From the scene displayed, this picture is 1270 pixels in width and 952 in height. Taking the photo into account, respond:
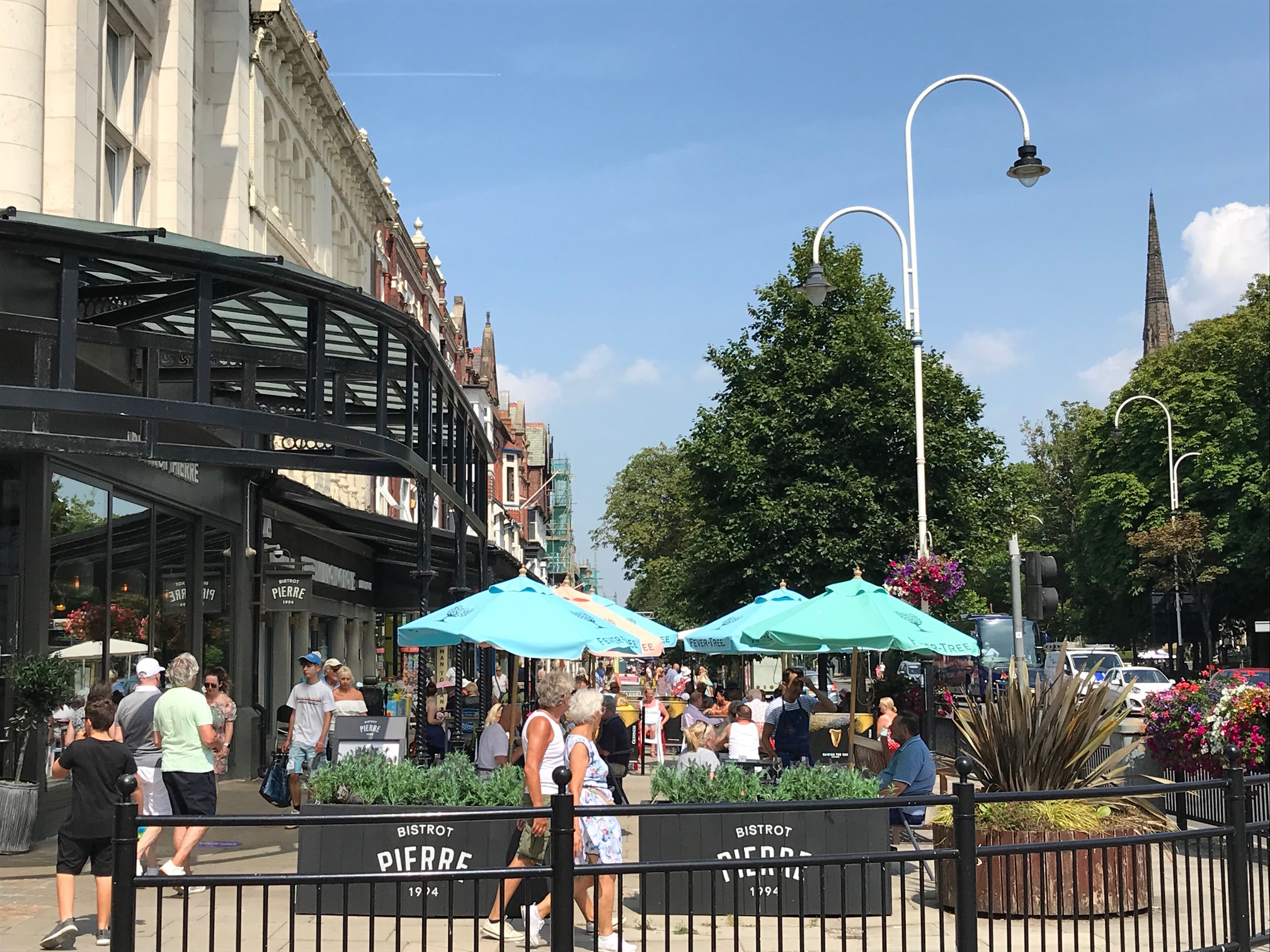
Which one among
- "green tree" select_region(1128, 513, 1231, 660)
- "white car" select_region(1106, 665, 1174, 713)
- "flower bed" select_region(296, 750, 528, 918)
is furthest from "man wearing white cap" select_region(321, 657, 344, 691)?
"green tree" select_region(1128, 513, 1231, 660)

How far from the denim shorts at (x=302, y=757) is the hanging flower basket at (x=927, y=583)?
34.1ft

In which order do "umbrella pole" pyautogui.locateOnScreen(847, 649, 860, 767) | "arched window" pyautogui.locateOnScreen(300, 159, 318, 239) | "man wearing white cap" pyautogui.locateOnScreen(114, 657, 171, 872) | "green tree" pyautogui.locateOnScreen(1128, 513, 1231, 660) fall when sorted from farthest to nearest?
1. "green tree" pyautogui.locateOnScreen(1128, 513, 1231, 660)
2. "arched window" pyautogui.locateOnScreen(300, 159, 318, 239)
3. "umbrella pole" pyautogui.locateOnScreen(847, 649, 860, 767)
4. "man wearing white cap" pyautogui.locateOnScreen(114, 657, 171, 872)

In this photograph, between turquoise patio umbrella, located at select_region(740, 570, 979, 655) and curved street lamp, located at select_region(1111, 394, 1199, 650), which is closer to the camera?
turquoise patio umbrella, located at select_region(740, 570, 979, 655)

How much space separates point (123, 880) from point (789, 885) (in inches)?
154

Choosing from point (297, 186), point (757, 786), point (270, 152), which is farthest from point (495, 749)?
point (297, 186)

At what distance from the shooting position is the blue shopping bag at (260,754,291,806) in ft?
47.2

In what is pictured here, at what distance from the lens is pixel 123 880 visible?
5.50m

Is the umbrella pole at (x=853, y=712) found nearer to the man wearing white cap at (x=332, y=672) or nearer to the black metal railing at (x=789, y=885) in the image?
the black metal railing at (x=789, y=885)

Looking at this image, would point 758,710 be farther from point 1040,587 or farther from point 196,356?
point 196,356

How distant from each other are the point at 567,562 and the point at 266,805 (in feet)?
440

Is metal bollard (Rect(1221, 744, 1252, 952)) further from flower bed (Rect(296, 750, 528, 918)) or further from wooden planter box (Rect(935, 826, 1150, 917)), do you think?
flower bed (Rect(296, 750, 528, 918))

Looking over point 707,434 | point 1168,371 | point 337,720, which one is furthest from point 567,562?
point 337,720

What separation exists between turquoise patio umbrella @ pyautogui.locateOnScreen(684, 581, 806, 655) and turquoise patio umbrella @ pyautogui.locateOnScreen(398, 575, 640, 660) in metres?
2.45

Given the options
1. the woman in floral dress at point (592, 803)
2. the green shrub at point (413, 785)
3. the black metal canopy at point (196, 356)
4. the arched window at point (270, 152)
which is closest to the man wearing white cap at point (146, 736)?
the green shrub at point (413, 785)
